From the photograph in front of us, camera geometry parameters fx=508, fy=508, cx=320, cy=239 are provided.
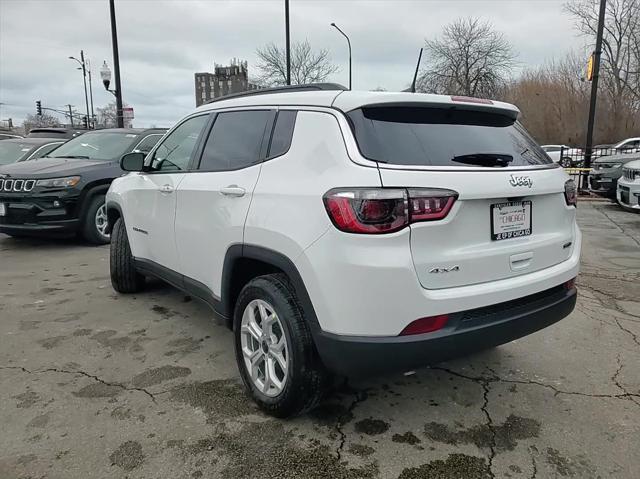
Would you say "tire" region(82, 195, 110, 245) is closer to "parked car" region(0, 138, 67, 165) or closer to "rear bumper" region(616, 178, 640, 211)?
"parked car" region(0, 138, 67, 165)

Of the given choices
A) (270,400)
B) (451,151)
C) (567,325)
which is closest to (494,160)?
(451,151)

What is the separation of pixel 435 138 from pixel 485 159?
277 millimetres

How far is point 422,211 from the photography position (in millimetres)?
2219

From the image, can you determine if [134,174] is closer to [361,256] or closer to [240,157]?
[240,157]

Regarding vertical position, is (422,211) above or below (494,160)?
below

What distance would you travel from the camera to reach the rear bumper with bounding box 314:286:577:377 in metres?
2.25

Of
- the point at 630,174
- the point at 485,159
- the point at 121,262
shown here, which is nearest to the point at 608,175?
the point at 630,174

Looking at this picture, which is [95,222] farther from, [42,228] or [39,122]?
[39,122]

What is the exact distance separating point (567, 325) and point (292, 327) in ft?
8.98

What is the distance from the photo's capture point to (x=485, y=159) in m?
2.55

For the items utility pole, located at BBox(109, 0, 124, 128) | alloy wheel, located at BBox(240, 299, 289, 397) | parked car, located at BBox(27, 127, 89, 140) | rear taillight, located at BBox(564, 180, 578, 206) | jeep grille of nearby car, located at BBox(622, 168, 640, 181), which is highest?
utility pole, located at BBox(109, 0, 124, 128)

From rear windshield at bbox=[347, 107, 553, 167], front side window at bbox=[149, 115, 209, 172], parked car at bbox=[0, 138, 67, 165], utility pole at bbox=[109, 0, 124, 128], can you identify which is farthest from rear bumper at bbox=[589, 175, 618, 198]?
utility pole at bbox=[109, 0, 124, 128]

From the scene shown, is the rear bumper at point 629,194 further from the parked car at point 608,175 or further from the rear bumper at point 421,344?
the rear bumper at point 421,344

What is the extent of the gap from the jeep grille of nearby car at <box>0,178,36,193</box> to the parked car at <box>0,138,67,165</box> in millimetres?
3338
